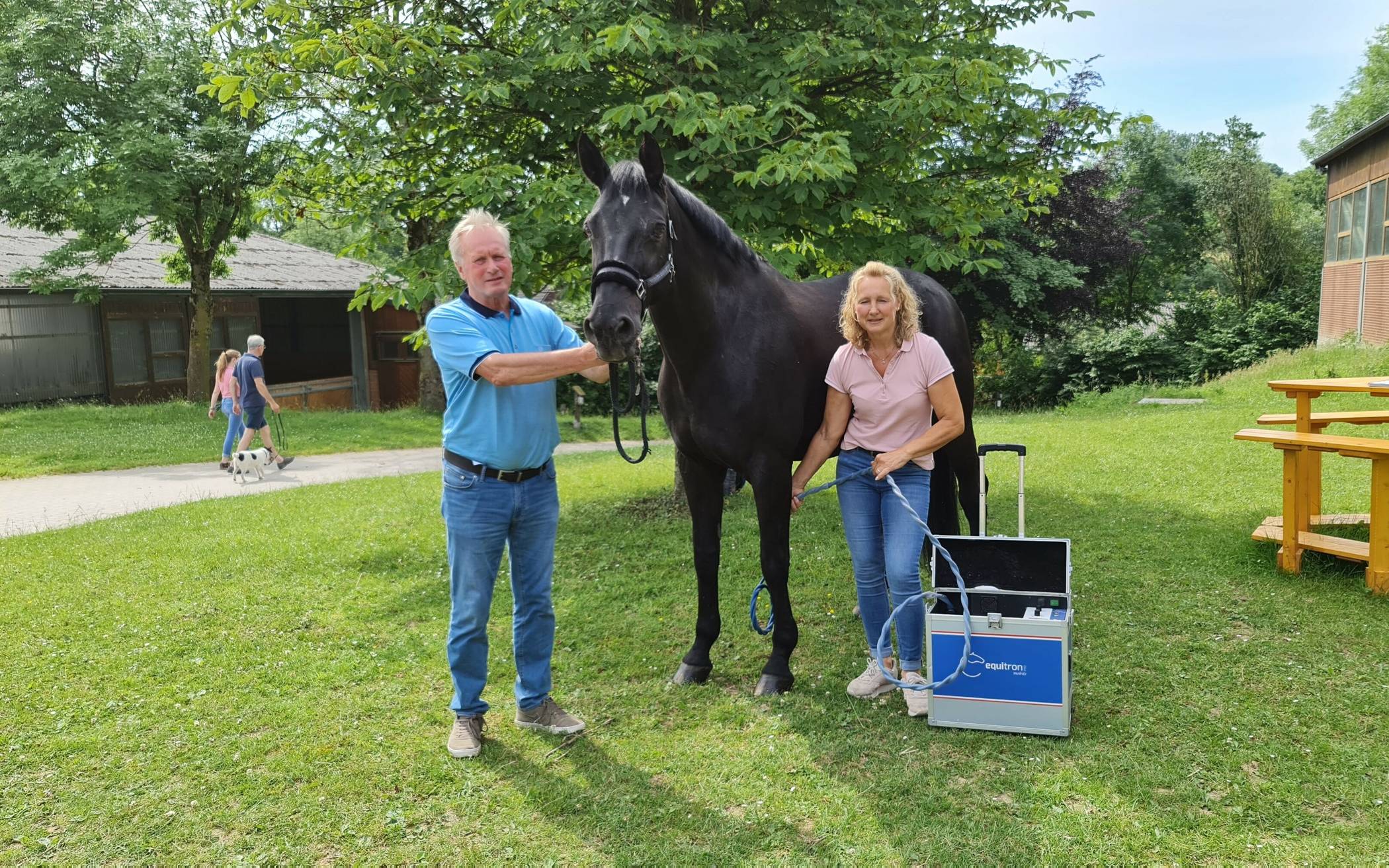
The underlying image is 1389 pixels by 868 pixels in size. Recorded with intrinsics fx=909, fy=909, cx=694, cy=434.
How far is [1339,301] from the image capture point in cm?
2236

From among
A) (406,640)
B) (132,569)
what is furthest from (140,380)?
(406,640)

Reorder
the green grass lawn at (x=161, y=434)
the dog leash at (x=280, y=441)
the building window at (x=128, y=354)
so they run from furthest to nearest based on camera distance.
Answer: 1. the building window at (x=128, y=354)
2. the dog leash at (x=280, y=441)
3. the green grass lawn at (x=161, y=434)

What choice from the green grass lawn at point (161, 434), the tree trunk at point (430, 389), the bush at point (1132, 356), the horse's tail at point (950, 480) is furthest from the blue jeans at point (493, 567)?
the bush at point (1132, 356)

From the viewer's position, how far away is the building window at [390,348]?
2695 cm

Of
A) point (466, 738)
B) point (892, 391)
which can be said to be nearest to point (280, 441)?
point (466, 738)

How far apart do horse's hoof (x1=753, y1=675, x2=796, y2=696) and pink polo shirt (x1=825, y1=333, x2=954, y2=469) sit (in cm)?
121

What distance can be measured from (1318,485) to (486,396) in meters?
5.60

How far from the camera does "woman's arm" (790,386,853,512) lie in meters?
4.11

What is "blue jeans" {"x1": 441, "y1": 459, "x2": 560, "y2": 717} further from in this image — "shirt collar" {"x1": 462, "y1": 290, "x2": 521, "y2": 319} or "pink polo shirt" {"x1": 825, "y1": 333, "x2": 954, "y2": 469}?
"pink polo shirt" {"x1": 825, "y1": 333, "x2": 954, "y2": 469}

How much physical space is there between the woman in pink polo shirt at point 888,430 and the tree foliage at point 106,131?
1512cm

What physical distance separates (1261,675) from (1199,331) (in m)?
20.5

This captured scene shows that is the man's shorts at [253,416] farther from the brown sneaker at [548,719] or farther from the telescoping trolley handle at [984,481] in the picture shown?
the telescoping trolley handle at [984,481]

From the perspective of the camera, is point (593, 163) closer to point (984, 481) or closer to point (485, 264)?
point (485, 264)

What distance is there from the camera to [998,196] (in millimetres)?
8250
